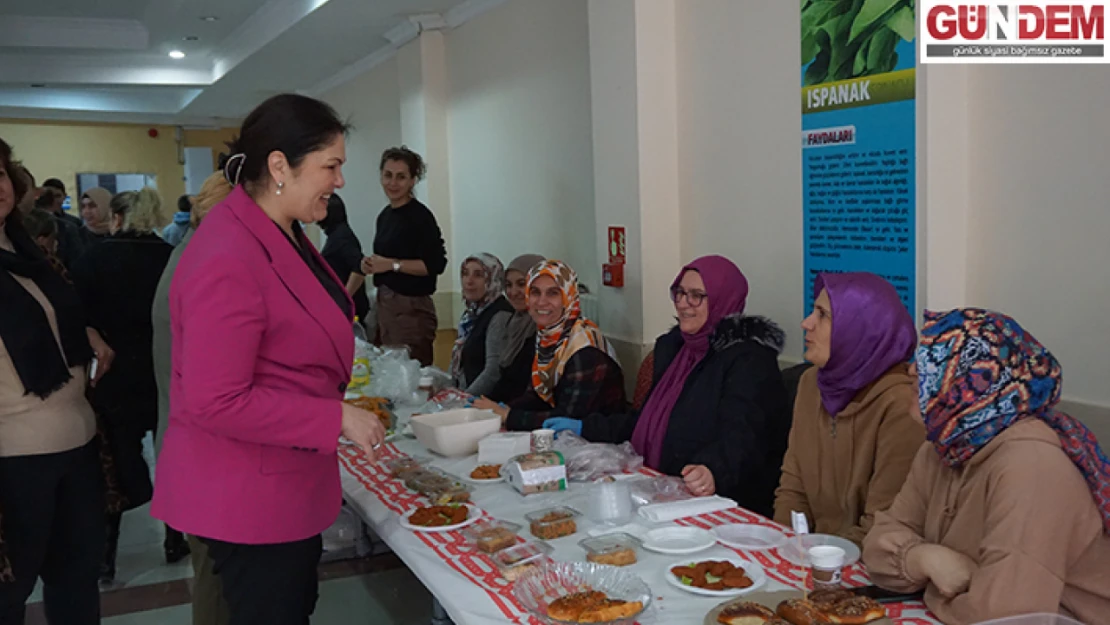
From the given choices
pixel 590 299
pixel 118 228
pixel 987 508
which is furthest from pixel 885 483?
pixel 118 228

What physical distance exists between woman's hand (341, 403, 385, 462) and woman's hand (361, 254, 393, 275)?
2838mm

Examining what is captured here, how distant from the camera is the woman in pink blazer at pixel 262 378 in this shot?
1.45m

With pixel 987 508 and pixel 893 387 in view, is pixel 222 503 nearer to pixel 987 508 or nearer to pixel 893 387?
pixel 987 508

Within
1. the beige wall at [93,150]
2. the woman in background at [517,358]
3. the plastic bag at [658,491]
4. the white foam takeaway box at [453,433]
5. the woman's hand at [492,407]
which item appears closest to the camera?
the plastic bag at [658,491]

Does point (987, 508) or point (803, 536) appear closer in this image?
point (987, 508)

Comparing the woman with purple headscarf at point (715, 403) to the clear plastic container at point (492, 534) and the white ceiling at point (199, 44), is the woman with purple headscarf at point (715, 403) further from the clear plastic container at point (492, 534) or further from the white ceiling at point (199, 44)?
the white ceiling at point (199, 44)

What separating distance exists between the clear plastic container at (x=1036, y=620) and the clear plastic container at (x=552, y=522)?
80cm

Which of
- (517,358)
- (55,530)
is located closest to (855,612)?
(55,530)

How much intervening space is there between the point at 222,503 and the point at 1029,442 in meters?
1.28

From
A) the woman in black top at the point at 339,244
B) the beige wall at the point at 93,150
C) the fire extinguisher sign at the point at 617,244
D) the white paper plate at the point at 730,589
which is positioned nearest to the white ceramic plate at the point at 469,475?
the white paper plate at the point at 730,589

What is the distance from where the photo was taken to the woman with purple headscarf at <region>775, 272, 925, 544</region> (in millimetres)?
1861

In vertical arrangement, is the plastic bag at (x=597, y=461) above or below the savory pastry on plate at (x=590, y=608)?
above

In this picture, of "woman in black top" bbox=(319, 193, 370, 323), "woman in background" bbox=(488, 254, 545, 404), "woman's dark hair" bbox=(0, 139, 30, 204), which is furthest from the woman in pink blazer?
"woman in black top" bbox=(319, 193, 370, 323)

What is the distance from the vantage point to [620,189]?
142 inches
